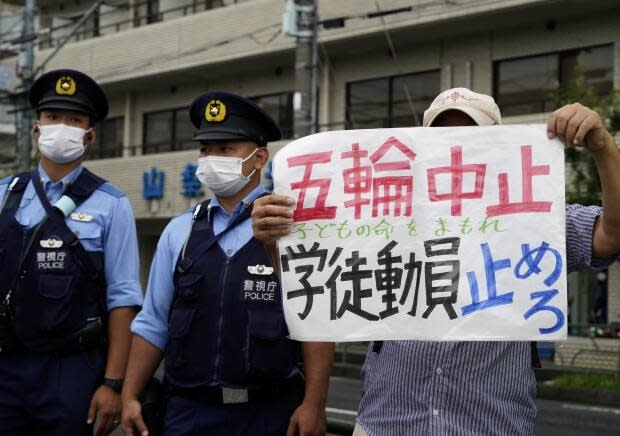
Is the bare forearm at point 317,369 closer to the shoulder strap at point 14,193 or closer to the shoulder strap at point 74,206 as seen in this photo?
the shoulder strap at point 74,206

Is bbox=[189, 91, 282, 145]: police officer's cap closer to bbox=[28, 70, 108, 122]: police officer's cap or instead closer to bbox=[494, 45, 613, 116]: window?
bbox=[28, 70, 108, 122]: police officer's cap

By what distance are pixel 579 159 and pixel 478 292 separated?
12.0 meters

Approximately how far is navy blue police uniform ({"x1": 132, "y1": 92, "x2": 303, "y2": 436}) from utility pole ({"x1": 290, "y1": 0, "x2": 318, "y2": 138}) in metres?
10.4

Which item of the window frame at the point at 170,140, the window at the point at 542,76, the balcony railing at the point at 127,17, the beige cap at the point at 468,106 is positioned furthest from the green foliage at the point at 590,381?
the window frame at the point at 170,140

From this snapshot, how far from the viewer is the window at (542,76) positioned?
55.4 feet

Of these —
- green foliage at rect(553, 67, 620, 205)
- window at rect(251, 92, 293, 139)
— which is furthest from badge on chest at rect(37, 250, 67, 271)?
window at rect(251, 92, 293, 139)

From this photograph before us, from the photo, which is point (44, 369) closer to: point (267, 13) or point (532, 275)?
point (532, 275)

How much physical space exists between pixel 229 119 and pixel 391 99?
16646 millimetres

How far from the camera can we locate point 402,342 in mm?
2943

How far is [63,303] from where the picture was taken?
11.8ft

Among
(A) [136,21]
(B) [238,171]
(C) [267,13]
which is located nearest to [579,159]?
(C) [267,13]

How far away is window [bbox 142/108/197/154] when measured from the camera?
2459 centimetres

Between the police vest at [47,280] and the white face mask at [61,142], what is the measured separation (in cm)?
25

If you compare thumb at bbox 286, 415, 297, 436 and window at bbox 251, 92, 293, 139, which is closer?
thumb at bbox 286, 415, 297, 436
